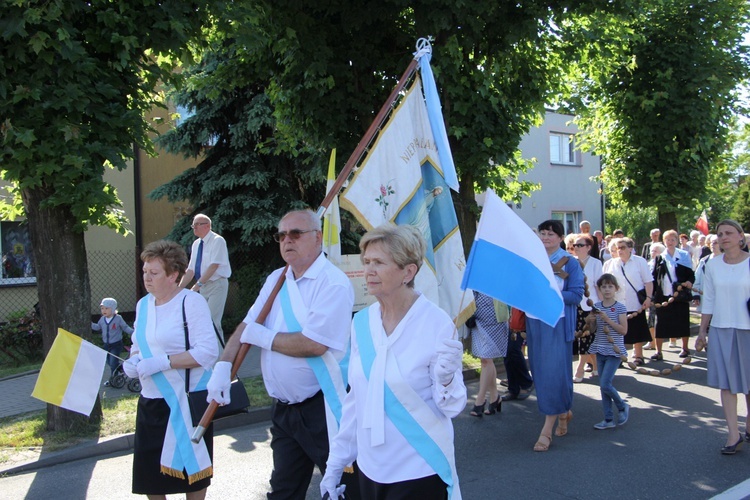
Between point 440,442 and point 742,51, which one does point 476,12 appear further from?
point 742,51

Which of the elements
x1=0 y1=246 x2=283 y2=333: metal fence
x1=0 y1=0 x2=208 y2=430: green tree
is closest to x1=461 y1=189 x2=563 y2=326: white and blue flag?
x1=0 y1=0 x2=208 y2=430: green tree

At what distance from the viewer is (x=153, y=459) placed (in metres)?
3.88

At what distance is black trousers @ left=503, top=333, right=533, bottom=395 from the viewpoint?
324 inches

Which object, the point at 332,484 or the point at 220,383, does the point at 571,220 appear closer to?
the point at 220,383

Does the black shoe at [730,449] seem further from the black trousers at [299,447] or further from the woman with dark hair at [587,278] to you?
the black trousers at [299,447]

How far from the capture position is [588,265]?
881 cm

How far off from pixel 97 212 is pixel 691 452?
6.13 metres

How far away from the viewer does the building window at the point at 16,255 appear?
14.2 meters

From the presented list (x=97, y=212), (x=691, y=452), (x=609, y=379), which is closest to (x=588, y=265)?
(x=609, y=379)

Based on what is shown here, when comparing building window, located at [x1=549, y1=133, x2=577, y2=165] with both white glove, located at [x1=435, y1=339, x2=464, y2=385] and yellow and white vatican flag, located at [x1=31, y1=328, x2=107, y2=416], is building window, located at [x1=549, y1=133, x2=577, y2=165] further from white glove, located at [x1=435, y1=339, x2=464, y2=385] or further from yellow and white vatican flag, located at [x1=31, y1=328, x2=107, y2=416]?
white glove, located at [x1=435, y1=339, x2=464, y2=385]

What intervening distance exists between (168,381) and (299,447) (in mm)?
874

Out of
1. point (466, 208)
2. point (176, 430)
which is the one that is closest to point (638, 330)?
point (466, 208)

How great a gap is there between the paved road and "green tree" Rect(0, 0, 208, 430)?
140 cm

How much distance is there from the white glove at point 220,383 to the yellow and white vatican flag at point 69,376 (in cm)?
107
